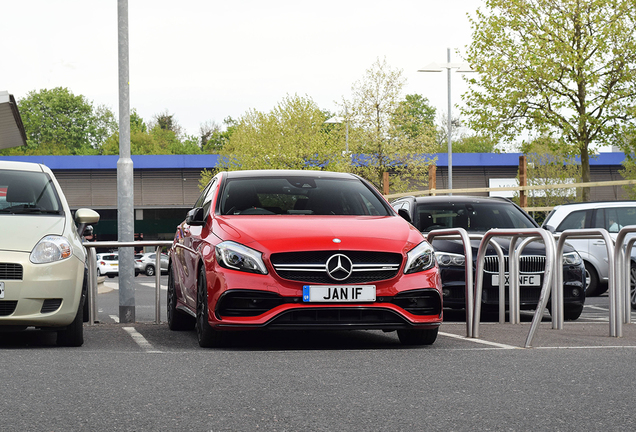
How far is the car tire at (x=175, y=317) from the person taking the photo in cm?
943

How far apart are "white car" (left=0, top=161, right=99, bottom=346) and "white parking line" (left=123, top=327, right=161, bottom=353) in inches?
22.2

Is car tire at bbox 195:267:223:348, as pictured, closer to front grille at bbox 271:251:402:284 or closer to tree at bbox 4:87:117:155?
front grille at bbox 271:251:402:284

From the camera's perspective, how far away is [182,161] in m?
59.8

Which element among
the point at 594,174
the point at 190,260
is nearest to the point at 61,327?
the point at 190,260

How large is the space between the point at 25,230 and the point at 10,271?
431 mm

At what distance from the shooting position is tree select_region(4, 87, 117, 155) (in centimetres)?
10612

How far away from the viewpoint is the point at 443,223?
12039 millimetres

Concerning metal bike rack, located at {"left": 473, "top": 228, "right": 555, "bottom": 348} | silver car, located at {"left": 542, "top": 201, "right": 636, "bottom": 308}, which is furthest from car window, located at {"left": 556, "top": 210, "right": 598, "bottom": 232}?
metal bike rack, located at {"left": 473, "top": 228, "right": 555, "bottom": 348}

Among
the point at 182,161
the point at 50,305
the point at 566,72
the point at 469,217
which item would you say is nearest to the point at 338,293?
the point at 50,305

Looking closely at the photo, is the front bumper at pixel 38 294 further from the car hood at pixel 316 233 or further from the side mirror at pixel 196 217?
the car hood at pixel 316 233

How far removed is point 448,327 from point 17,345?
4.37 m

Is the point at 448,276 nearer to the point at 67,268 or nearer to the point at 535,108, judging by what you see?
the point at 67,268

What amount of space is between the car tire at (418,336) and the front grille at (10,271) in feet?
10.3

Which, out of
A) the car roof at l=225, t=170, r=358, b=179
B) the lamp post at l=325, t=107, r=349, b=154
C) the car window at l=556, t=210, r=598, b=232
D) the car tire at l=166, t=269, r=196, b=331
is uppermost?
the lamp post at l=325, t=107, r=349, b=154
